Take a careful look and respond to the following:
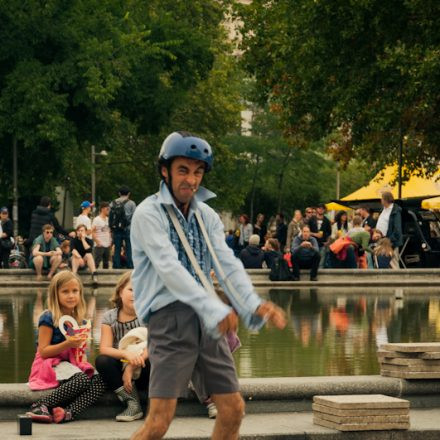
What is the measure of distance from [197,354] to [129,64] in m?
31.9

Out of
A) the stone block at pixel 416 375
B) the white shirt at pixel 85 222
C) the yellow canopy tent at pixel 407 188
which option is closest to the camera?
the stone block at pixel 416 375

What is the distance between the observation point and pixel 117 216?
28219 millimetres

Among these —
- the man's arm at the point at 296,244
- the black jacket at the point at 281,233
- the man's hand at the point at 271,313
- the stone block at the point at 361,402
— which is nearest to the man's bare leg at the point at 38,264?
the man's arm at the point at 296,244

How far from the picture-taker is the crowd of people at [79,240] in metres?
27.5

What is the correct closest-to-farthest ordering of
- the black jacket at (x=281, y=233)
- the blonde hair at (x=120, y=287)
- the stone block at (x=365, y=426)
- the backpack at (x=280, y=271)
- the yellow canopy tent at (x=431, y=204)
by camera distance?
the stone block at (x=365, y=426), the blonde hair at (x=120, y=287), the backpack at (x=280, y=271), the yellow canopy tent at (x=431, y=204), the black jacket at (x=281, y=233)

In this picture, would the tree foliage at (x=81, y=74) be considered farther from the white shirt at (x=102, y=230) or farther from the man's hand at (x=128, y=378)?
the man's hand at (x=128, y=378)

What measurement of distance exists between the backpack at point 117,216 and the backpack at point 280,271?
3.07 meters

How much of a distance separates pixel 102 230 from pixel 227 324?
75.4 ft

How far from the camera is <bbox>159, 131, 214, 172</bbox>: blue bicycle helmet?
22.5 feet

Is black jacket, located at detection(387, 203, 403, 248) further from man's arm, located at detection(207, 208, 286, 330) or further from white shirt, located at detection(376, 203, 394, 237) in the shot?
man's arm, located at detection(207, 208, 286, 330)

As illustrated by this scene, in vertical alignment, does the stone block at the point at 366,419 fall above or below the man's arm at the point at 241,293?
below

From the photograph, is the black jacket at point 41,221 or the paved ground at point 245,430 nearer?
the paved ground at point 245,430

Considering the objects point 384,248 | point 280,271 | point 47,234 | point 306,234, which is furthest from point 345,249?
point 47,234

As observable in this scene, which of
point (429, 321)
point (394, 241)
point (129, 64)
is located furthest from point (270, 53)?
point (429, 321)
